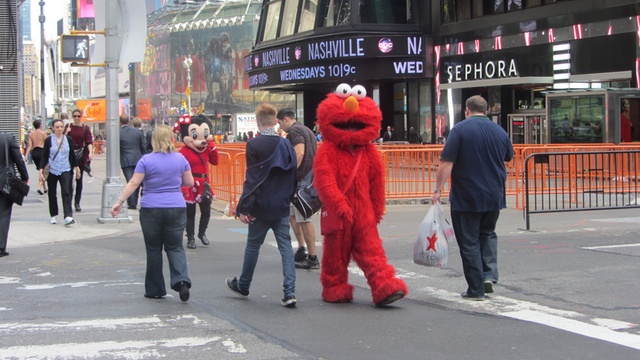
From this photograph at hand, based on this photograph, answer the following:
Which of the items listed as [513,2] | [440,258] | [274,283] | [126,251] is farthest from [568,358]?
[513,2]

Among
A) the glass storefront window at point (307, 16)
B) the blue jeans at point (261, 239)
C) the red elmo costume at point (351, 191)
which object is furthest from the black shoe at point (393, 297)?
the glass storefront window at point (307, 16)

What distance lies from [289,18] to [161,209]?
29061 mm

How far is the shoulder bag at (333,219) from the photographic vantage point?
7289 mm

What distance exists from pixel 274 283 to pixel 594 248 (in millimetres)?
4635

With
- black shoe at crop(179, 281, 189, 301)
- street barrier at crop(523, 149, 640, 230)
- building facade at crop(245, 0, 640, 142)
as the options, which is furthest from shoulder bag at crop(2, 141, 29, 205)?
building facade at crop(245, 0, 640, 142)

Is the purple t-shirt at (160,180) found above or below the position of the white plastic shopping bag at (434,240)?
above

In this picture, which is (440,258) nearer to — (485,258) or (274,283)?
(485,258)

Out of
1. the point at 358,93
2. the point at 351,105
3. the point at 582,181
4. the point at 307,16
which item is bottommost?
the point at 582,181

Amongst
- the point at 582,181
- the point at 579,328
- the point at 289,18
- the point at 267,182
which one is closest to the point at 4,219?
the point at 267,182

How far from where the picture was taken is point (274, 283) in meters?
8.62

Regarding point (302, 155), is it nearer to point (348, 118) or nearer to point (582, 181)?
point (348, 118)

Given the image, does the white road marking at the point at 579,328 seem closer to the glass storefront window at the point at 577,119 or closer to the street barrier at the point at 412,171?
the street barrier at the point at 412,171

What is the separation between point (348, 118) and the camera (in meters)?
7.34

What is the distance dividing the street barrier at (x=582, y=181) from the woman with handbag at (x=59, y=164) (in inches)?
316
